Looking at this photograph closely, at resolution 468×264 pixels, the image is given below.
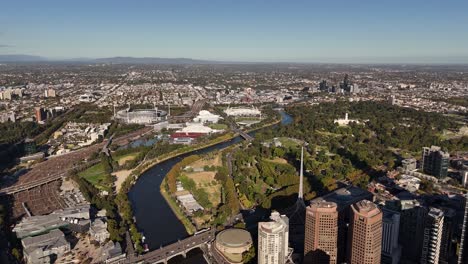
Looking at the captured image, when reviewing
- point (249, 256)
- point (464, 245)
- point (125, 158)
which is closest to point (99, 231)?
point (249, 256)

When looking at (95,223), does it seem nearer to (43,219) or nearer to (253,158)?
(43,219)

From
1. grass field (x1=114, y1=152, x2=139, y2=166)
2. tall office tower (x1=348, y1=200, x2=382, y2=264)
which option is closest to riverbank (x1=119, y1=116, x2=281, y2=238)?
grass field (x1=114, y1=152, x2=139, y2=166)

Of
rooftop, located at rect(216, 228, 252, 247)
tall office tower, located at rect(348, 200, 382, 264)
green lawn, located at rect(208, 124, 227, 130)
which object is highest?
tall office tower, located at rect(348, 200, 382, 264)

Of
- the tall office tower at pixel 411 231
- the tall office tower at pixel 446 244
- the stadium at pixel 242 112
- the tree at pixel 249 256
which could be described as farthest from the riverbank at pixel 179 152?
the tall office tower at pixel 446 244

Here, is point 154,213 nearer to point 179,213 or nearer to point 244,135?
point 179,213

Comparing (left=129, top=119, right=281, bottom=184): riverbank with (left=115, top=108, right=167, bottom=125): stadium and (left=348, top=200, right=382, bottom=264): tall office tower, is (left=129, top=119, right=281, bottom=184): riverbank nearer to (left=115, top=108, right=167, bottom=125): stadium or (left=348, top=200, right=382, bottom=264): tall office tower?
(left=115, top=108, right=167, bottom=125): stadium

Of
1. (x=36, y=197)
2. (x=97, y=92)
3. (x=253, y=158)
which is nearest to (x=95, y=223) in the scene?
(x=36, y=197)
